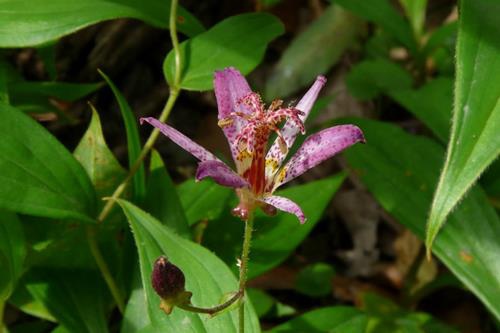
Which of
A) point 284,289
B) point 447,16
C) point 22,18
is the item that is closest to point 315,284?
point 284,289

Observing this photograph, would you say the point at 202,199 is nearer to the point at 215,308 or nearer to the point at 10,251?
the point at 10,251

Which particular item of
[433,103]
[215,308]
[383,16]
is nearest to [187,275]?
[215,308]

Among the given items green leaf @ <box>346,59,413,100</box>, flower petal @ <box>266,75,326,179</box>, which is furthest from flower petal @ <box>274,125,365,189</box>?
green leaf @ <box>346,59,413,100</box>

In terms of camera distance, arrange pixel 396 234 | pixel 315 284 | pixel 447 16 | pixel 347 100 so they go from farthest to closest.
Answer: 1. pixel 447 16
2. pixel 347 100
3. pixel 396 234
4. pixel 315 284

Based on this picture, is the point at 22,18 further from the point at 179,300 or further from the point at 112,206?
the point at 179,300

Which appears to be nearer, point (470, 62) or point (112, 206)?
point (470, 62)

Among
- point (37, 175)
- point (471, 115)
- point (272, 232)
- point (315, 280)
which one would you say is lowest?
point (315, 280)
